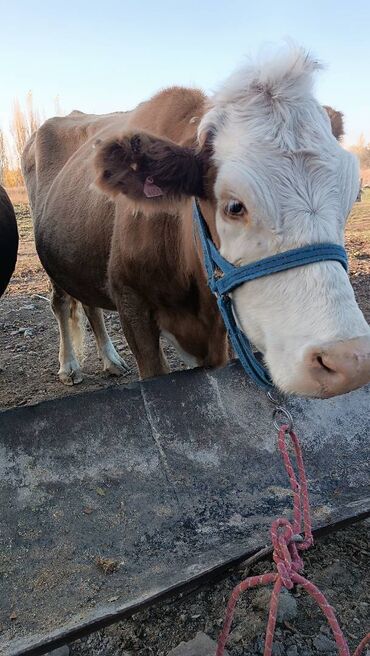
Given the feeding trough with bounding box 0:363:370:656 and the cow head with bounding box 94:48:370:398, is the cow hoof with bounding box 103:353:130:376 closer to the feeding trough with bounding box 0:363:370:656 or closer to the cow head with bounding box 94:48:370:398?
the feeding trough with bounding box 0:363:370:656

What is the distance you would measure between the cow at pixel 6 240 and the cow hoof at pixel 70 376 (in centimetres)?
84

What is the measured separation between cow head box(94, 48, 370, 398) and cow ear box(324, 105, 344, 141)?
1.06 ft

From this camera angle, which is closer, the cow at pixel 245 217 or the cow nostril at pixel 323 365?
the cow nostril at pixel 323 365

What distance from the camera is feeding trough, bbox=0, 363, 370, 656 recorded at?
2057 millimetres

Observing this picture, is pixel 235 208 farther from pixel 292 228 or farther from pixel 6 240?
pixel 6 240

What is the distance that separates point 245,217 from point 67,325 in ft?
11.2

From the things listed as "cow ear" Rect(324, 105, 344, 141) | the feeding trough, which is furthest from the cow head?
the feeding trough

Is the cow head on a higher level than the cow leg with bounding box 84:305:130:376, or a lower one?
higher

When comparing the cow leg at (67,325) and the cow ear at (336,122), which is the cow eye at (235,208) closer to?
the cow ear at (336,122)

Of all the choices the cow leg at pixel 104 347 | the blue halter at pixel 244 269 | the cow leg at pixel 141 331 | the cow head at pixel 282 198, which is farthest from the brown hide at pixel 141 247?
the cow leg at pixel 104 347

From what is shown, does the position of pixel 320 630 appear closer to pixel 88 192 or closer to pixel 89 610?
pixel 89 610

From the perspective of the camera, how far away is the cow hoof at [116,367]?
477 cm

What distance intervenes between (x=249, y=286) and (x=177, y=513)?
1152 millimetres

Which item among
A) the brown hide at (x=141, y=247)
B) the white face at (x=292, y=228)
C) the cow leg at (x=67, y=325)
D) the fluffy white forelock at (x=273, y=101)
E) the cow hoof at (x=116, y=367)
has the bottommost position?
the cow hoof at (x=116, y=367)
